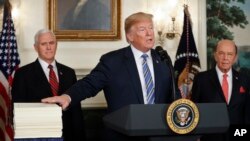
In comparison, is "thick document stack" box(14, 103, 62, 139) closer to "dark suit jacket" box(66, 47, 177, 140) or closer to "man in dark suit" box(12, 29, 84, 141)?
"dark suit jacket" box(66, 47, 177, 140)

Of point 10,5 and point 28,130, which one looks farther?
point 10,5

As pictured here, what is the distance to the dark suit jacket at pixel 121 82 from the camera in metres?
2.82

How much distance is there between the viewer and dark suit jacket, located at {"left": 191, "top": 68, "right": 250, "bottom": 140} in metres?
4.04

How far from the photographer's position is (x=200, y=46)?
19.0ft

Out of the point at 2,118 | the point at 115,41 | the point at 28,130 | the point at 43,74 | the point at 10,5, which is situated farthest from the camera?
the point at 115,41

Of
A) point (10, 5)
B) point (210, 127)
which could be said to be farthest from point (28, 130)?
point (10, 5)

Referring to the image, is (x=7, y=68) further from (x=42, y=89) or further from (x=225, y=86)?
(x=225, y=86)

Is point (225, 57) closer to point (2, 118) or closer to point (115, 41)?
point (115, 41)

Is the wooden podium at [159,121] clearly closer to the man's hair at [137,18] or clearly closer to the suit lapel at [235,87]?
the man's hair at [137,18]

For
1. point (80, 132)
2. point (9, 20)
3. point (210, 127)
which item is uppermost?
point (9, 20)

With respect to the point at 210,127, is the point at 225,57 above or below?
above

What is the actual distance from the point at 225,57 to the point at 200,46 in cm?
164

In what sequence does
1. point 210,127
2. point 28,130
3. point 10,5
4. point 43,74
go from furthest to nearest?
1. point 10,5
2. point 43,74
3. point 210,127
4. point 28,130

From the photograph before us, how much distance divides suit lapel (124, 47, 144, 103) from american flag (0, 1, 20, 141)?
2288 millimetres
